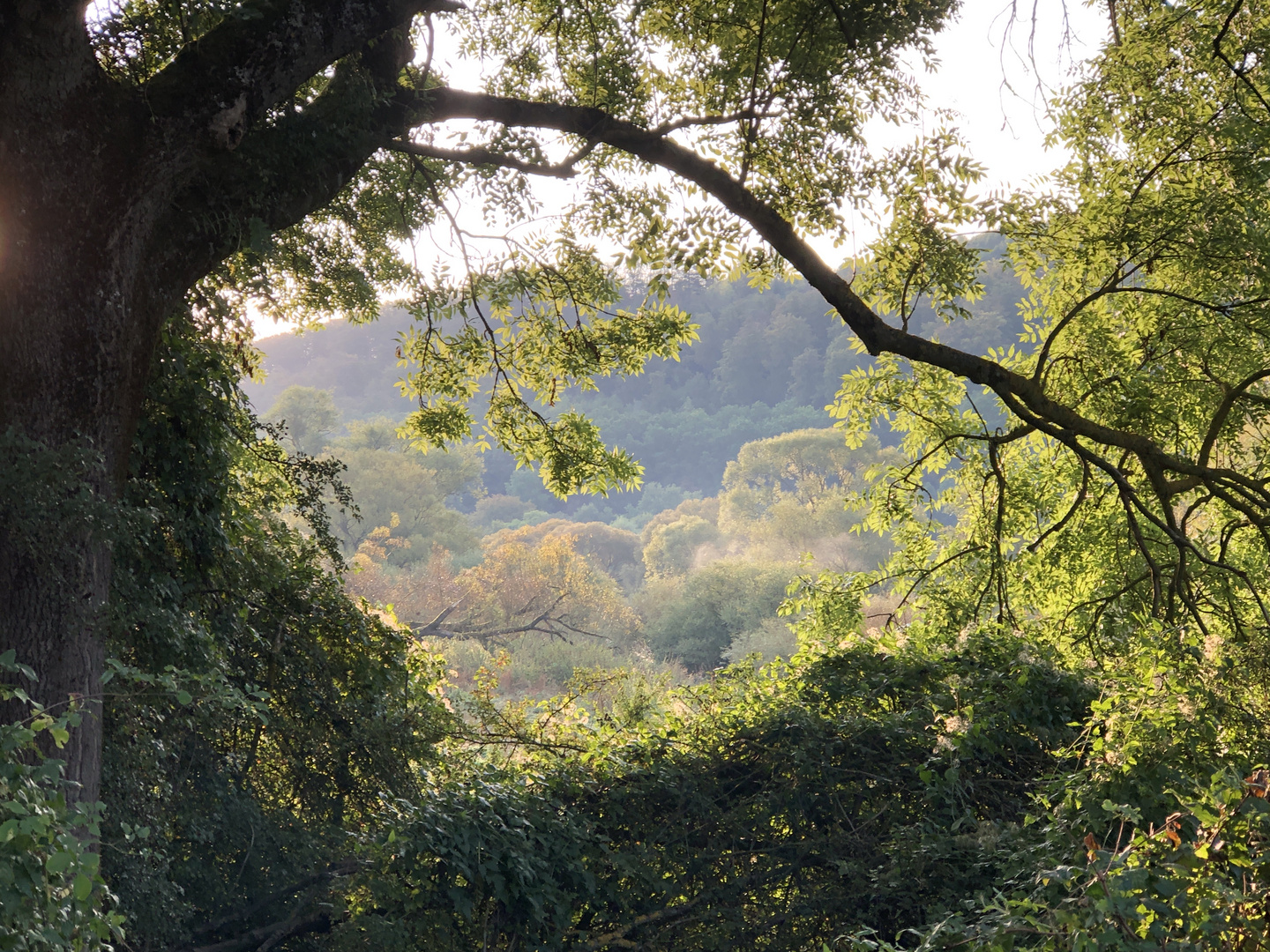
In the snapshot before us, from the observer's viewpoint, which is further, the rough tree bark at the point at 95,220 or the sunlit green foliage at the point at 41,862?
the rough tree bark at the point at 95,220

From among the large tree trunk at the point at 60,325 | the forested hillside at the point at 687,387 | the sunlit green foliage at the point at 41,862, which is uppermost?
the forested hillside at the point at 687,387

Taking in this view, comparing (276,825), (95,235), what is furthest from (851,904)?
(95,235)

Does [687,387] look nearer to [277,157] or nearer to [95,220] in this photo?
[277,157]

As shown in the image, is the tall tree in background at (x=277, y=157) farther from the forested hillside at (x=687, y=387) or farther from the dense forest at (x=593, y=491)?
the forested hillside at (x=687, y=387)

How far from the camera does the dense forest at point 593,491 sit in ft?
11.4

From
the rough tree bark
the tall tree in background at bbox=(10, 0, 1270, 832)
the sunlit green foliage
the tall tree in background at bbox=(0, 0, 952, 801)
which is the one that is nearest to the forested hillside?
the tall tree in background at bbox=(10, 0, 1270, 832)

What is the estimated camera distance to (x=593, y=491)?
852 centimetres

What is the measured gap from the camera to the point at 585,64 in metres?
6.80

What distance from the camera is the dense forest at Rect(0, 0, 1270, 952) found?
348 cm

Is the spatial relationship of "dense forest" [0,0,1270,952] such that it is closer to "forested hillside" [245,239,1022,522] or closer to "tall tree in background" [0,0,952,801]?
"tall tree in background" [0,0,952,801]

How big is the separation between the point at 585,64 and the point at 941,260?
2.91 metres

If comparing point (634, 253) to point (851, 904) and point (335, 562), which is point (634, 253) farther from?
point (851, 904)

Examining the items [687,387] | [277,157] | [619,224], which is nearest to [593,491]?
[619,224]

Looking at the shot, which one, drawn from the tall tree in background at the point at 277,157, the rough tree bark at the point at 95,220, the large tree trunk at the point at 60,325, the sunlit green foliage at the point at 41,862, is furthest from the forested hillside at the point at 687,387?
the sunlit green foliage at the point at 41,862
